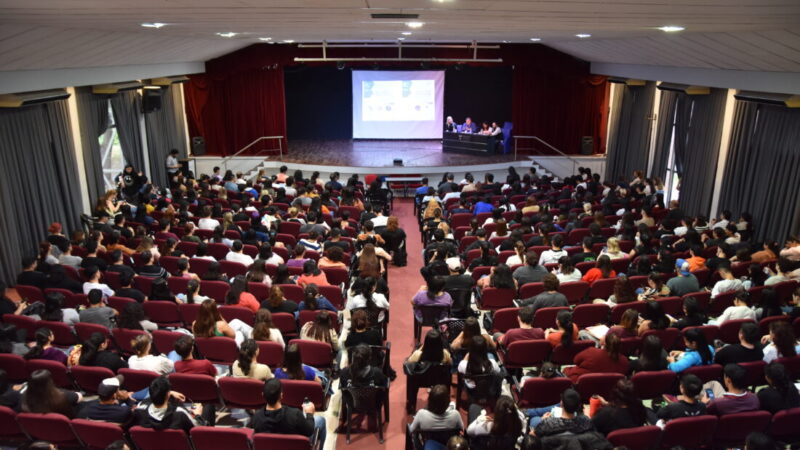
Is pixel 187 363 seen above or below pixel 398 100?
below

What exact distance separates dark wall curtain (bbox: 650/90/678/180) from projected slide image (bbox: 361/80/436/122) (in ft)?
24.2

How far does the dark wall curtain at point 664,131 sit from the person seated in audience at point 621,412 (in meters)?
11.5

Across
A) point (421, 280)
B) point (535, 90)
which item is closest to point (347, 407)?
point (421, 280)

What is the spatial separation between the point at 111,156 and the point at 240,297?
1008 centimetres

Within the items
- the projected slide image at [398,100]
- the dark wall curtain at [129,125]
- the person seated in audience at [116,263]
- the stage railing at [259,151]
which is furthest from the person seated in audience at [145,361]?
the projected slide image at [398,100]

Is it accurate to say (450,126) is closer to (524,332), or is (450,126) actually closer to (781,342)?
(524,332)

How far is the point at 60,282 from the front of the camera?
7613 millimetres

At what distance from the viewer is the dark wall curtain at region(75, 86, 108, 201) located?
40.9ft

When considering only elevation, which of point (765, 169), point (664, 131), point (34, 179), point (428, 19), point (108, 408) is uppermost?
point (428, 19)

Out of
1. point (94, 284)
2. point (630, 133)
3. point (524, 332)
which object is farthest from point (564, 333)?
point (630, 133)

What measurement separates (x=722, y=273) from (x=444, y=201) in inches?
260

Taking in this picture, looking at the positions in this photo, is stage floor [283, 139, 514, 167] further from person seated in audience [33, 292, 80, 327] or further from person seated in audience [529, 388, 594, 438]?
person seated in audience [529, 388, 594, 438]

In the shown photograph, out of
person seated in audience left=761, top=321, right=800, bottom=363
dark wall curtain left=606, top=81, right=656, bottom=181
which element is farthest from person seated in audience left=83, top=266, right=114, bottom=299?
dark wall curtain left=606, top=81, right=656, bottom=181

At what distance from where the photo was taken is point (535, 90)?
19500 millimetres
